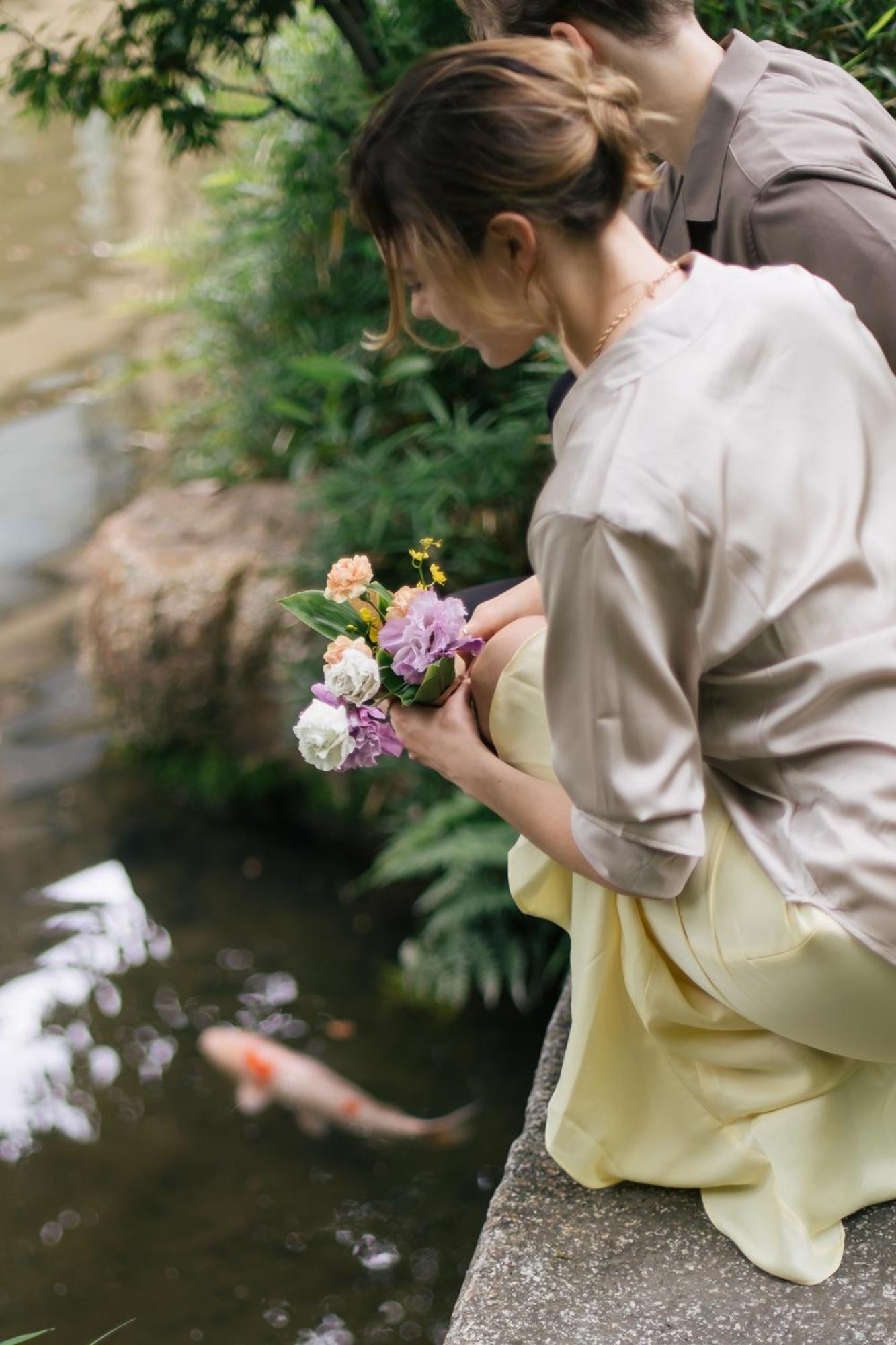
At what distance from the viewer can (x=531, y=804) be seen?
1.51 meters

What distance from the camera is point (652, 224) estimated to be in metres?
2.06

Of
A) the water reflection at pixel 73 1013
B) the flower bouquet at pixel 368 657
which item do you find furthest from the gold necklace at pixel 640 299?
the water reflection at pixel 73 1013

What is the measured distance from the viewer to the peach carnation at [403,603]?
5.30 ft

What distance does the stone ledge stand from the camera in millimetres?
1476

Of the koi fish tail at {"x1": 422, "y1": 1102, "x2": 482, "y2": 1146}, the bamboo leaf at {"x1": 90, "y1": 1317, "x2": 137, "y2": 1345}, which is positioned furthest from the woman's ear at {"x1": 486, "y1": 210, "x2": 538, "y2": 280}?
the koi fish tail at {"x1": 422, "y1": 1102, "x2": 482, "y2": 1146}

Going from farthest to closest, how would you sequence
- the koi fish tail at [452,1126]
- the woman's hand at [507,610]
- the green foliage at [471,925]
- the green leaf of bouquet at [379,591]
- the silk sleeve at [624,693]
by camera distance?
the green foliage at [471,925] < the koi fish tail at [452,1126] < the woman's hand at [507,610] < the green leaf of bouquet at [379,591] < the silk sleeve at [624,693]

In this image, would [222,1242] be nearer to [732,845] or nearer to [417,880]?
[417,880]

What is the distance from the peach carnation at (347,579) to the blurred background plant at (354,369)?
1.47 m

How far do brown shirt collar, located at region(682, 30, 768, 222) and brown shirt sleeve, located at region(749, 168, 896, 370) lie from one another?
0.09m

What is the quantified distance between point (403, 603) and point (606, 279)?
473mm

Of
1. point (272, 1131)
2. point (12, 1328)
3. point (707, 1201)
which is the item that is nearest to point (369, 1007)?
point (272, 1131)

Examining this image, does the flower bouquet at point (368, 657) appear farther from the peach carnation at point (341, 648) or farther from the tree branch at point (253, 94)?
the tree branch at point (253, 94)

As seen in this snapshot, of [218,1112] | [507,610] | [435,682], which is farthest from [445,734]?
[218,1112]

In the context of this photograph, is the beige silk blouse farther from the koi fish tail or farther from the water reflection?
the water reflection
